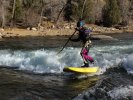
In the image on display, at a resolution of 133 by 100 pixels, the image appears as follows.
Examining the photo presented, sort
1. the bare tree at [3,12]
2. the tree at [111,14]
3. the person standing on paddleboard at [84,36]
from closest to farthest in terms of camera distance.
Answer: the person standing on paddleboard at [84,36]
the bare tree at [3,12]
the tree at [111,14]

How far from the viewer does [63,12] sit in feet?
215

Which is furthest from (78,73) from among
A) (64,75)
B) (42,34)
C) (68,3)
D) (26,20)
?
(68,3)

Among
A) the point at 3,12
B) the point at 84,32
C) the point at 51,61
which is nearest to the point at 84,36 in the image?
the point at 84,32

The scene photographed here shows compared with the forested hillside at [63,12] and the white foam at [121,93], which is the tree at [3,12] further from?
the white foam at [121,93]

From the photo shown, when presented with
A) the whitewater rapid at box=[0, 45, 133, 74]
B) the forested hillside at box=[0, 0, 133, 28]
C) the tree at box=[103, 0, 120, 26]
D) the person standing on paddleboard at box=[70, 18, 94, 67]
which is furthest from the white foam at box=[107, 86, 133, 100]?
the tree at box=[103, 0, 120, 26]

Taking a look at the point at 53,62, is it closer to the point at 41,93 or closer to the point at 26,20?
A: the point at 41,93

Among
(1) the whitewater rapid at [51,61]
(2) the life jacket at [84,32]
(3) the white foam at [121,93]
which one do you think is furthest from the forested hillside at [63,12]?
(3) the white foam at [121,93]

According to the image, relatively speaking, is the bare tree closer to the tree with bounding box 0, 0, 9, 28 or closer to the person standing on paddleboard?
the tree with bounding box 0, 0, 9, 28

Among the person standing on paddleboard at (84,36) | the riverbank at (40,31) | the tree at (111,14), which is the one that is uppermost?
Answer: the person standing on paddleboard at (84,36)

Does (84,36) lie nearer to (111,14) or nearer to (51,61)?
(51,61)

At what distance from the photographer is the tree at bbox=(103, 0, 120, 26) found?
67750mm

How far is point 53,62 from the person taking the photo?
20406 mm

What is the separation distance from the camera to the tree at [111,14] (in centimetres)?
6775

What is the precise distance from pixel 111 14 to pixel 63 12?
391 inches
